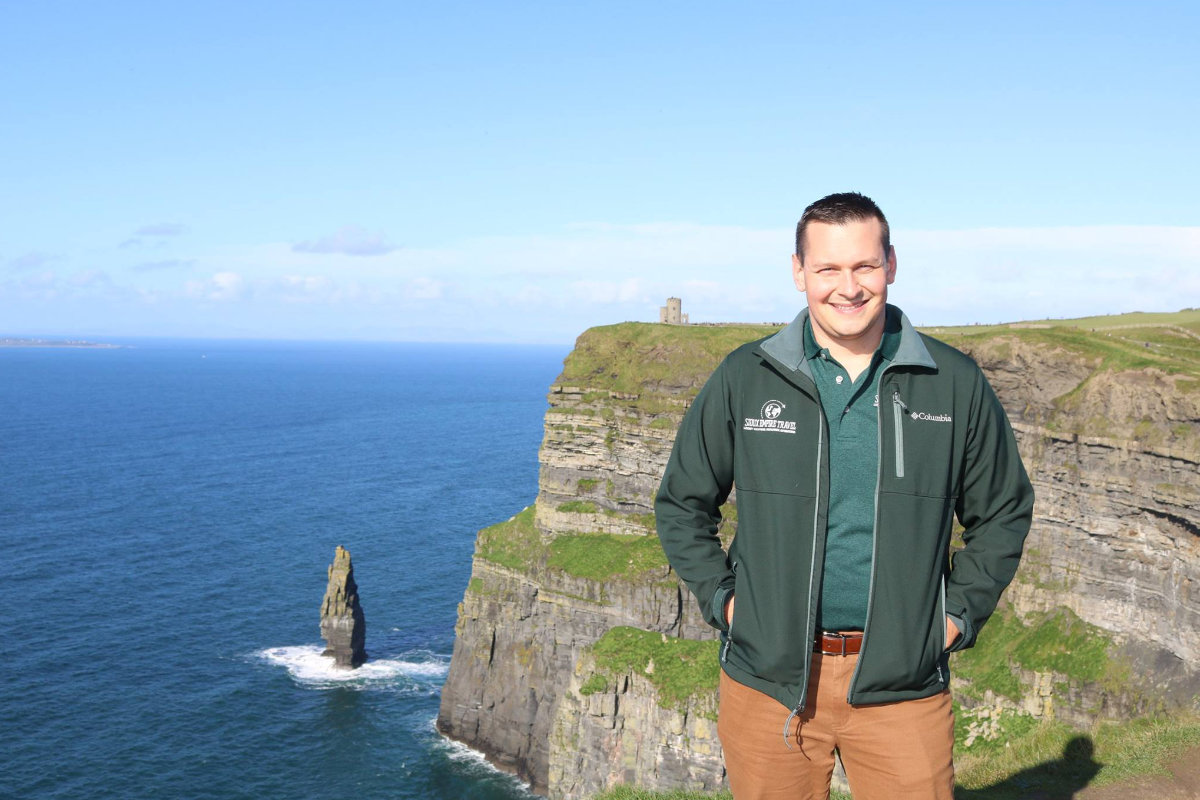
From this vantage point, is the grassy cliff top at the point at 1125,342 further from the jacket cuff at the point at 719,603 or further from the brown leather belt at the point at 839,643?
the jacket cuff at the point at 719,603

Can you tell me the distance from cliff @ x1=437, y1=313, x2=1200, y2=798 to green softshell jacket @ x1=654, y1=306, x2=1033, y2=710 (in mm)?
30370

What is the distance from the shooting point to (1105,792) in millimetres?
16219

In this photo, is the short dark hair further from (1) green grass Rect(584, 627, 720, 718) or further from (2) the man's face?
(1) green grass Rect(584, 627, 720, 718)

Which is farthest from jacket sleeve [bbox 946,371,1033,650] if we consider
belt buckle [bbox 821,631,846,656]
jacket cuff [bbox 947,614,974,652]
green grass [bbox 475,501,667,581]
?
green grass [bbox 475,501,667,581]

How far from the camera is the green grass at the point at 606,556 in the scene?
4769 cm

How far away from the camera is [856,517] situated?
6.76 m

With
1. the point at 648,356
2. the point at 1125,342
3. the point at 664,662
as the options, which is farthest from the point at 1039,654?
the point at 648,356

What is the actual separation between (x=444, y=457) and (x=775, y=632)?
454ft

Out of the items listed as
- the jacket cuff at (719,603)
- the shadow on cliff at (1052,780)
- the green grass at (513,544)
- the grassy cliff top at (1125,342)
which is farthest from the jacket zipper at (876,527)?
the green grass at (513,544)

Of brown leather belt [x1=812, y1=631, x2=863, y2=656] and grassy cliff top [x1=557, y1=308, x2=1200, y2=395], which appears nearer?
brown leather belt [x1=812, y1=631, x2=863, y2=656]

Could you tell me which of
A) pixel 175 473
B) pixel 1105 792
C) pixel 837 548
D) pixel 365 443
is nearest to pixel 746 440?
pixel 837 548

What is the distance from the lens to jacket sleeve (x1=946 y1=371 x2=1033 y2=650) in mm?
6828

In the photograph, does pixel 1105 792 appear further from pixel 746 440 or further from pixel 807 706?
pixel 746 440

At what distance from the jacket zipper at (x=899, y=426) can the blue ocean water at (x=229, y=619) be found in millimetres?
48572
